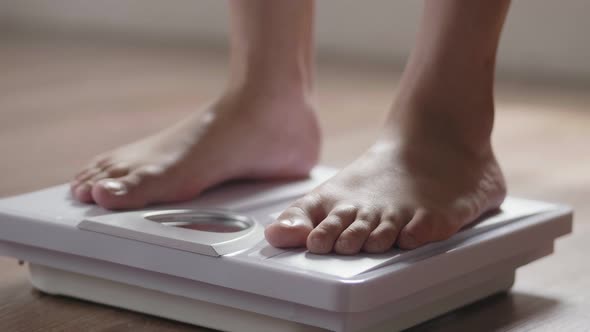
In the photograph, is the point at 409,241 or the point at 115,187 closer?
the point at 409,241

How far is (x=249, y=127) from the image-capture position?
1.28m

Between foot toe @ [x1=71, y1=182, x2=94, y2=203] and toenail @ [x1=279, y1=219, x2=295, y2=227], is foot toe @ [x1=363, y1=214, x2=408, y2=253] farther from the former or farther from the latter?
foot toe @ [x1=71, y1=182, x2=94, y2=203]

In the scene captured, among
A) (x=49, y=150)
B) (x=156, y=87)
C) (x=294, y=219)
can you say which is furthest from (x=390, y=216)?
(x=156, y=87)

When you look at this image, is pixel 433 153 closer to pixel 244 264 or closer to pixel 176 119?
pixel 244 264

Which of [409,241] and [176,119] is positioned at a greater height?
[409,241]

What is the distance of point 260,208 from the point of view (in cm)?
115

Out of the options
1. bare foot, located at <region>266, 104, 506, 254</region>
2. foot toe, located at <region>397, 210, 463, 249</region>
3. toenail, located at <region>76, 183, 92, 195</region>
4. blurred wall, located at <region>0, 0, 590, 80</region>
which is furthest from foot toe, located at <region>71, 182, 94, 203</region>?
blurred wall, located at <region>0, 0, 590, 80</region>

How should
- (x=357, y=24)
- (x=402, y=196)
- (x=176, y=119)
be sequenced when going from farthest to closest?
(x=357, y=24) → (x=176, y=119) → (x=402, y=196)

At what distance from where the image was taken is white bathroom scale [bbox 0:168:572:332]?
91cm

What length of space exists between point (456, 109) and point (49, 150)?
3.19ft

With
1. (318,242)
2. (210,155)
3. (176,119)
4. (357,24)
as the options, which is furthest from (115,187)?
(357,24)

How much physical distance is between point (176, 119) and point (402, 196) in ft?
4.16

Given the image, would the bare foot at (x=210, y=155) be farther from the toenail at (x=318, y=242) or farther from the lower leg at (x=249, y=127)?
the toenail at (x=318, y=242)

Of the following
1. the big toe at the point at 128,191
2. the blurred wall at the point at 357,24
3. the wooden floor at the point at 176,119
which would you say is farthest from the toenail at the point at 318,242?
the blurred wall at the point at 357,24
